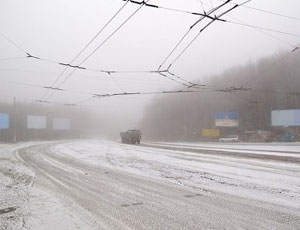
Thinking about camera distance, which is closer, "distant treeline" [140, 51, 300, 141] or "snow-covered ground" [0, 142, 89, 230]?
"snow-covered ground" [0, 142, 89, 230]

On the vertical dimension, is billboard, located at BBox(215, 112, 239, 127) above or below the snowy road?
above

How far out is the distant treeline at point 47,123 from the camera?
293 feet

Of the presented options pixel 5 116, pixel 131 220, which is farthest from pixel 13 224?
pixel 5 116

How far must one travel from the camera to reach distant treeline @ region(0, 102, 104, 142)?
89.4 meters

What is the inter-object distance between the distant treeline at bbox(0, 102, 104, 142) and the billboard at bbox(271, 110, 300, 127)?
47116mm

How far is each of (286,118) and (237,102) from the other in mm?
32053

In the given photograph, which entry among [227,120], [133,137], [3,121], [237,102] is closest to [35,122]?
[3,121]

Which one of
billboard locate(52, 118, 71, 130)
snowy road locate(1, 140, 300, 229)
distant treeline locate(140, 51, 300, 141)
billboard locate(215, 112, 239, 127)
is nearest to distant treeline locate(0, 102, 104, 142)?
billboard locate(52, 118, 71, 130)

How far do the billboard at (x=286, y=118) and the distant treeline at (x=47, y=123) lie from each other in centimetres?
4712

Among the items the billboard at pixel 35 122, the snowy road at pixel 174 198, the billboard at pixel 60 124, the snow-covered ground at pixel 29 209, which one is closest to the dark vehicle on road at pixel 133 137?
the billboard at pixel 35 122

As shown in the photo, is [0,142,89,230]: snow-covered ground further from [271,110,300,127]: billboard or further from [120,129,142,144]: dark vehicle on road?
[271,110,300,127]: billboard

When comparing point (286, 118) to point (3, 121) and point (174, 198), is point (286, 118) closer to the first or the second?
point (3, 121)

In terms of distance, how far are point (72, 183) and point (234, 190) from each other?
18.1 ft

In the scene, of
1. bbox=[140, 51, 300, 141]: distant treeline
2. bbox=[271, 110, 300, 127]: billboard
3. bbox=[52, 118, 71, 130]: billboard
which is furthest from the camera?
bbox=[52, 118, 71, 130]: billboard
